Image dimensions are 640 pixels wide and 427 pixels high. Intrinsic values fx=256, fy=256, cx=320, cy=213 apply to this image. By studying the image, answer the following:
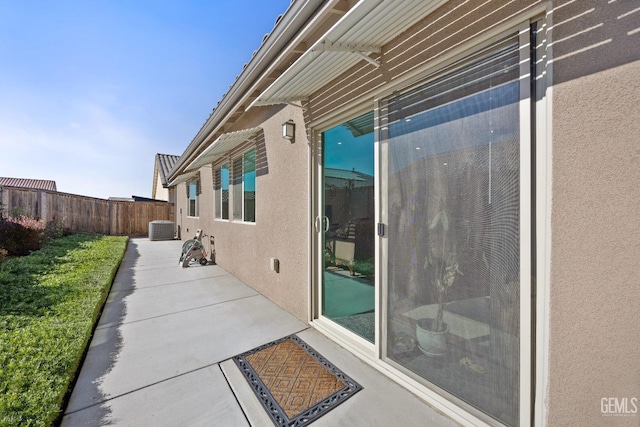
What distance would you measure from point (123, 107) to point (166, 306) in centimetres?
915

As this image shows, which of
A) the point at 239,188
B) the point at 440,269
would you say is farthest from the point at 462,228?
the point at 239,188

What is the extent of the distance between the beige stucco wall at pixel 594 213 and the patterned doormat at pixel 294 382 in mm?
1507

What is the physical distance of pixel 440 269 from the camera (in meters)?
2.09

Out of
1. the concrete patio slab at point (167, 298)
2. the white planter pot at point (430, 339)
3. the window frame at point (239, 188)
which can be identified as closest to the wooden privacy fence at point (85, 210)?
the concrete patio slab at point (167, 298)

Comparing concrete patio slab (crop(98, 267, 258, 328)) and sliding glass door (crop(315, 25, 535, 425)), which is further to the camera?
concrete patio slab (crop(98, 267, 258, 328))

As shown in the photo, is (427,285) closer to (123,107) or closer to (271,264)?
(271,264)

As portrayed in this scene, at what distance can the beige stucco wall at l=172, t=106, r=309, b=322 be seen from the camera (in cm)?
371

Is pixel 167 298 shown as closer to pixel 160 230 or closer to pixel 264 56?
pixel 264 56

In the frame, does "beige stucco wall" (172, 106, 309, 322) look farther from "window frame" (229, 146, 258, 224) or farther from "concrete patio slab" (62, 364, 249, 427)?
"concrete patio slab" (62, 364, 249, 427)

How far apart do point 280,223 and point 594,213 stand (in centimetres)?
358

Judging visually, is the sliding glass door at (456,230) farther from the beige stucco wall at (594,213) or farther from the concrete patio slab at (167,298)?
the concrete patio slab at (167,298)

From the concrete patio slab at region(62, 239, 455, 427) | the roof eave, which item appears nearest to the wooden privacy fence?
the roof eave

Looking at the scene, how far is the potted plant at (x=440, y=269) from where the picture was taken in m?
2.01

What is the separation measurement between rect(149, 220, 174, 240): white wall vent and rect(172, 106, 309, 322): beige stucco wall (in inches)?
394
